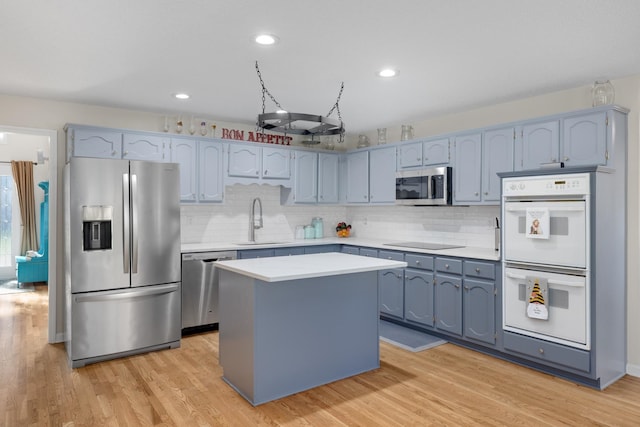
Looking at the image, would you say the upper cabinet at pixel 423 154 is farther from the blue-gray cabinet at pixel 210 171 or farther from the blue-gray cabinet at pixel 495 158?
the blue-gray cabinet at pixel 210 171

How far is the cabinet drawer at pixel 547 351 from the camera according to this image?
10.9ft

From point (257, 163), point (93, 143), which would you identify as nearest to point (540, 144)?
point (257, 163)

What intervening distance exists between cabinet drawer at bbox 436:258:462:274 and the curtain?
24.0 feet

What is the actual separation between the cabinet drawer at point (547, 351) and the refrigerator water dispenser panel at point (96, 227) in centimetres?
369

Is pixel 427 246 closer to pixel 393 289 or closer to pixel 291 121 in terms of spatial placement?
pixel 393 289

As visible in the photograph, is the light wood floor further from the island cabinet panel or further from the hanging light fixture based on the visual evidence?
the hanging light fixture

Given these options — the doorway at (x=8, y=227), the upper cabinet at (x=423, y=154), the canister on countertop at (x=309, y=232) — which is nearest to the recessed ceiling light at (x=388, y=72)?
the upper cabinet at (x=423, y=154)

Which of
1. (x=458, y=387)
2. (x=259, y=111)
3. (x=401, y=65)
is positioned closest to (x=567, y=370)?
(x=458, y=387)

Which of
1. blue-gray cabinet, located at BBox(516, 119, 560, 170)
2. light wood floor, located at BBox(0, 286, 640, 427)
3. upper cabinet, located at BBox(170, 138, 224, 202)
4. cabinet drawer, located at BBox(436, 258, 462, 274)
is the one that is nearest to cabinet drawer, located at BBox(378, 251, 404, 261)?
cabinet drawer, located at BBox(436, 258, 462, 274)

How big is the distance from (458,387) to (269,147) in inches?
141

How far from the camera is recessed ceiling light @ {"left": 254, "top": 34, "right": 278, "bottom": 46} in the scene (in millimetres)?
2814

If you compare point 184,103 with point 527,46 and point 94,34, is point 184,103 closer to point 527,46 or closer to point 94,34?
point 94,34

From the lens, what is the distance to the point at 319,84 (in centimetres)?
389

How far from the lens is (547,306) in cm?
349
